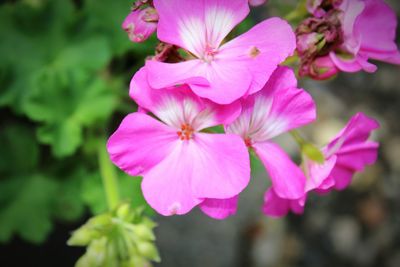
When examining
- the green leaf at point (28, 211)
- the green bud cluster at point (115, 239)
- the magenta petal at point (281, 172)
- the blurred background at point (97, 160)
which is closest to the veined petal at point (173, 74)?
the magenta petal at point (281, 172)

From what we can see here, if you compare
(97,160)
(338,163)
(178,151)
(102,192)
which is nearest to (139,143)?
(178,151)

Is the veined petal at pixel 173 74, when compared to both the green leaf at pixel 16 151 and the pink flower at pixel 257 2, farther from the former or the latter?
the green leaf at pixel 16 151

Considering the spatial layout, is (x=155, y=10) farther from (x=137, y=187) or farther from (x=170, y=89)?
(x=137, y=187)

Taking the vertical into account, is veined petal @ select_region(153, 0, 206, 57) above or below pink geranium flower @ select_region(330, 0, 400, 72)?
above

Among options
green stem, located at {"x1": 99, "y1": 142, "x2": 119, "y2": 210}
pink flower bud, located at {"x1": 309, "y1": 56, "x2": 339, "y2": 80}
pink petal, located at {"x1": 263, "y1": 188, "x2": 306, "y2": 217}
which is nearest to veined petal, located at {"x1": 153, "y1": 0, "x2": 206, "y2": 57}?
pink flower bud, located at {"x1": 309, "y1": 56, "x2": 339, "y2": 80}

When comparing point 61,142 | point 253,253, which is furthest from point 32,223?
point 253,253

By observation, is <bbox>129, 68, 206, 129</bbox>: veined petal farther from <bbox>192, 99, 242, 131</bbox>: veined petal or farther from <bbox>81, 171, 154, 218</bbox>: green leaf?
<bbox>81, 171, 154, 218</bbox>: green leaf
